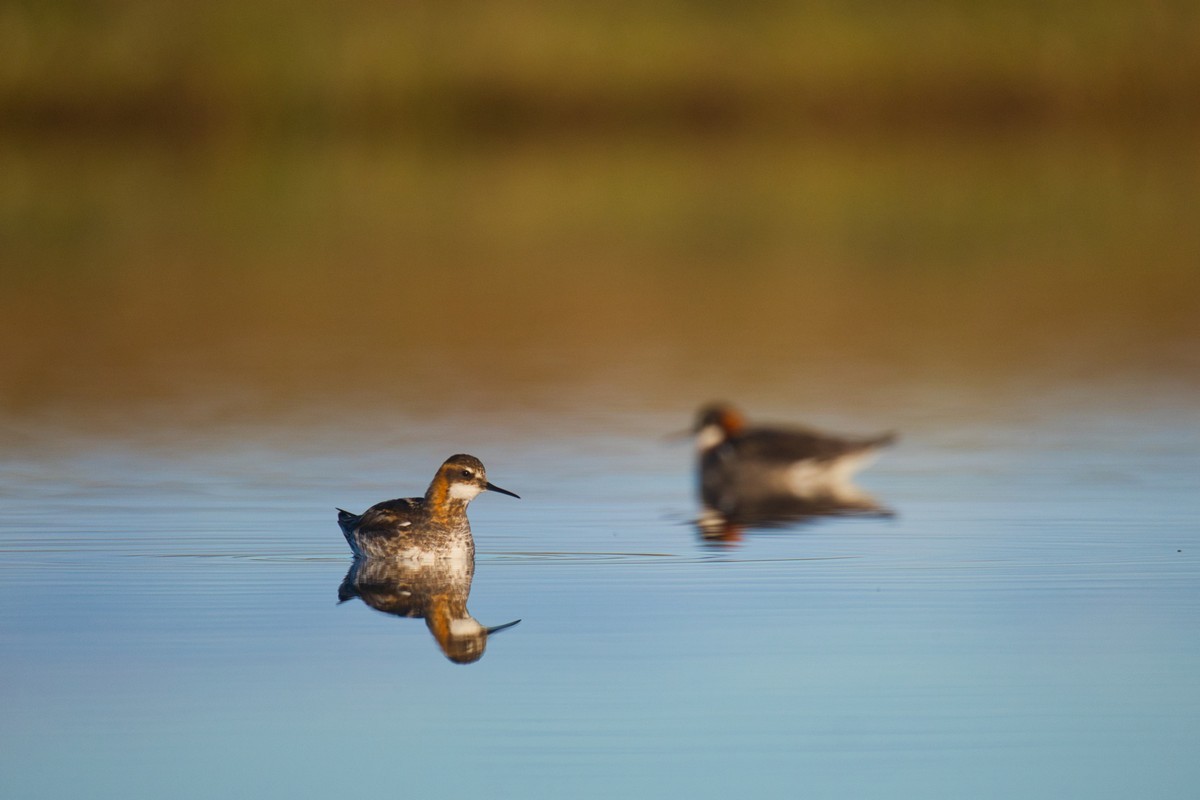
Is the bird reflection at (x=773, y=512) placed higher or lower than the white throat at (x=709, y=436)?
lower

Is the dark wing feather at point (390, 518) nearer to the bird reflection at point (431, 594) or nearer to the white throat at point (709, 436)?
the bird reflection at point (431, 594)

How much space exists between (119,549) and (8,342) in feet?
Result: 37.2

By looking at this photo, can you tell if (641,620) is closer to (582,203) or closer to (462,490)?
(462,490)

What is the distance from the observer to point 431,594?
9.25m

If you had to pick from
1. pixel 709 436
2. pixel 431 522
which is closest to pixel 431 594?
pixel 431 522

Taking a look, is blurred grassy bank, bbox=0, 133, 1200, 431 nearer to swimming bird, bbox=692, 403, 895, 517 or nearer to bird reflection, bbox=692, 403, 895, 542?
bird reflection, bbox=692, 403, 895, 542

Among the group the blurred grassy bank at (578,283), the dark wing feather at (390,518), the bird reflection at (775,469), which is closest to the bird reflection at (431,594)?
the dark wing feather at (390,518)

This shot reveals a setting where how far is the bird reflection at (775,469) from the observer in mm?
12172

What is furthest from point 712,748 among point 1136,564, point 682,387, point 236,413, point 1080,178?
point 1080,178

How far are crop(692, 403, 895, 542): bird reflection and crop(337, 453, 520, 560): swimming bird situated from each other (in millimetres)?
2358

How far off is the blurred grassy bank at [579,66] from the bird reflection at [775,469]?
53.5 m

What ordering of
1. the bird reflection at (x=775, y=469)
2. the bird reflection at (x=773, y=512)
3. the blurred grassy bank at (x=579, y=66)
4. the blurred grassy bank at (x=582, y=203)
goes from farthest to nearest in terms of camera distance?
the blurred grassy bank at (x=579, y=66)
the blurred grassy bank at (x=582, y=203)
the bird reflection at (x=775, y=469)
the bird reflection at (x=773, y=512)

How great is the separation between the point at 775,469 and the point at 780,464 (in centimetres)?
5

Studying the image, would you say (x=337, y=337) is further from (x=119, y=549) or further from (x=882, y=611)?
(x=882, y=611)
